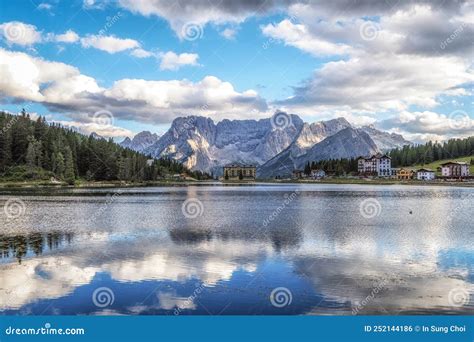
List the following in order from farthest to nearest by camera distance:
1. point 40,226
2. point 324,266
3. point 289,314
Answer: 1. point 40,226
2. point 324,266
3. point 289,314

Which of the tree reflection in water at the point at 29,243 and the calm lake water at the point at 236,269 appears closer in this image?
the calm lake water at the point at 236,269

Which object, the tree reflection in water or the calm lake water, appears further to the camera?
the tree reflection in water

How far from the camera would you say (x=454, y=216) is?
2842 inches

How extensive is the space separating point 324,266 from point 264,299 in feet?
31.3

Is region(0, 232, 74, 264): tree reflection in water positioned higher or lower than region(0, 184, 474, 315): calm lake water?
higher

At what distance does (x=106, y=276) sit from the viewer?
101ft

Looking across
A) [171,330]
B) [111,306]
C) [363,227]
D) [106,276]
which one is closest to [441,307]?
[171,330]

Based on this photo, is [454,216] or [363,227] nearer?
[363,227]

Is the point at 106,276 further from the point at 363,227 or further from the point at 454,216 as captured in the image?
the point at 454,216

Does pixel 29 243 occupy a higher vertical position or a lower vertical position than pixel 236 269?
higher

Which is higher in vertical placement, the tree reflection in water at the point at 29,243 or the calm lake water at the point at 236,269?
the tree reflection in water at the point at 29,243

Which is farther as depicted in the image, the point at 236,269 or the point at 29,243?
the point at 29,243

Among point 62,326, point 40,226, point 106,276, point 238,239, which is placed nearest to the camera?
point 62,326

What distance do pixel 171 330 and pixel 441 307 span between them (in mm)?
13975
